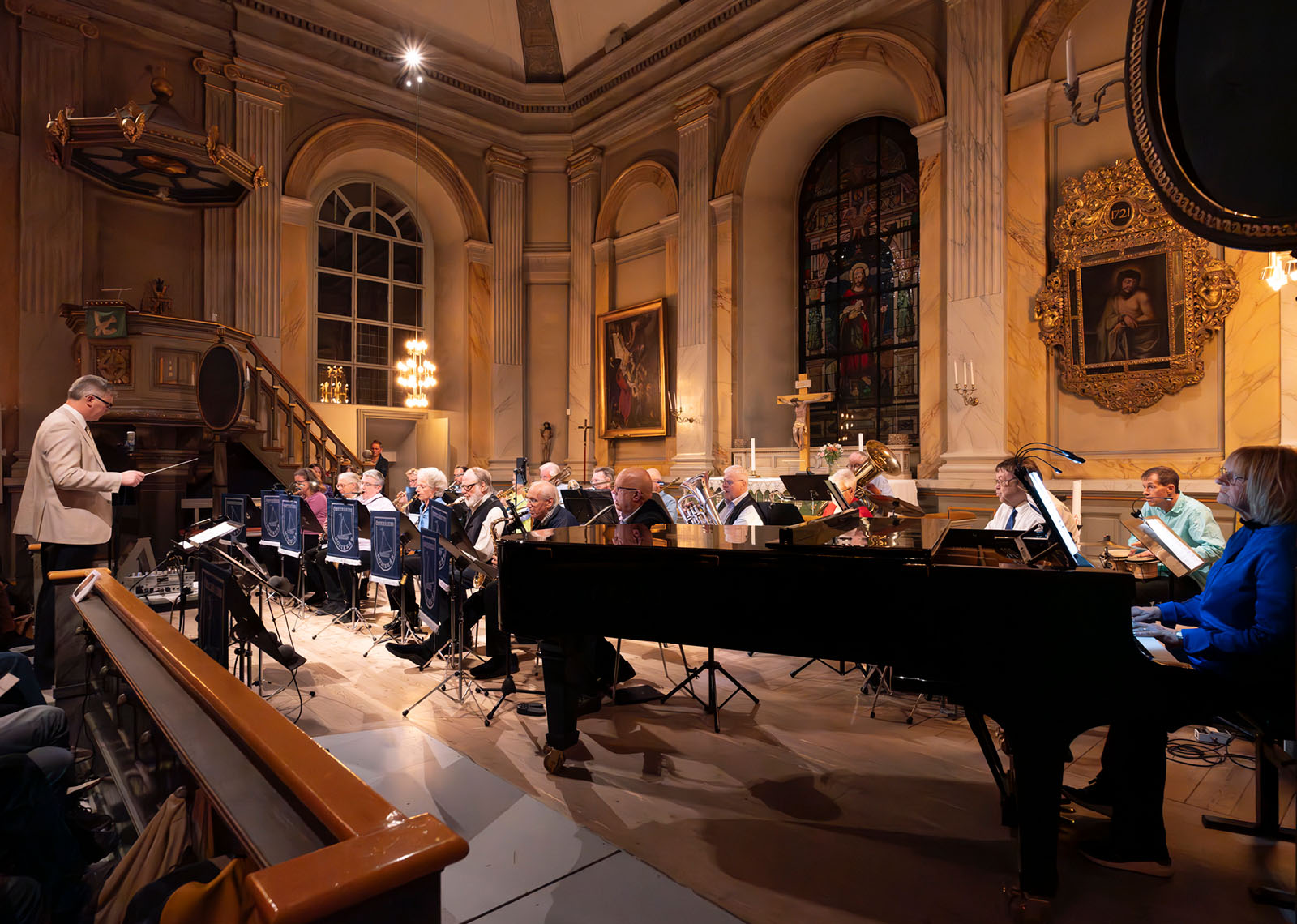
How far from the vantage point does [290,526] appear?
21.7ft

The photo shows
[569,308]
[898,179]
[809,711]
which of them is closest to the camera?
[809,711]

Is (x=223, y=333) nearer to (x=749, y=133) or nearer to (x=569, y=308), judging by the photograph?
(x=569, y=308)

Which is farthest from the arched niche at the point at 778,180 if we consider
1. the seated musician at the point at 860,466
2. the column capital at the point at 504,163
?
the column capital at the point at 504,163

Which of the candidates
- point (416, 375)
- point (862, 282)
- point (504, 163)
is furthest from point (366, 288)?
point (862, 282)

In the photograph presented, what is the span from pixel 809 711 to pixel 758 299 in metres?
8.38

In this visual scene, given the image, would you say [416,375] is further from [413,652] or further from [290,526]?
[413,652]

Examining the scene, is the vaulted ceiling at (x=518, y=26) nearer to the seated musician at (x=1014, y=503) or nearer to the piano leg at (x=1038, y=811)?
the seated musician at (x=1014, y=503)

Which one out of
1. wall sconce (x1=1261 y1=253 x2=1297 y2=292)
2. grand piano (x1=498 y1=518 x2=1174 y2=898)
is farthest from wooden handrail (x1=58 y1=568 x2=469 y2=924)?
wall sconce (x1=1261 y1=253 x2=1297 y2=292)

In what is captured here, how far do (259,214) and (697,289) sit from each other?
6.56 meters

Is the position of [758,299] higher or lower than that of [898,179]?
lower

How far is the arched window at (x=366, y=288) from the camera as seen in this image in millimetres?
12516

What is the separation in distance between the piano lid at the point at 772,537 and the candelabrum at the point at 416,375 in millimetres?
8038

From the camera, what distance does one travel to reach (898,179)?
10562mm

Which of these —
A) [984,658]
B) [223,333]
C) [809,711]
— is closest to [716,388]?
[223,333]
